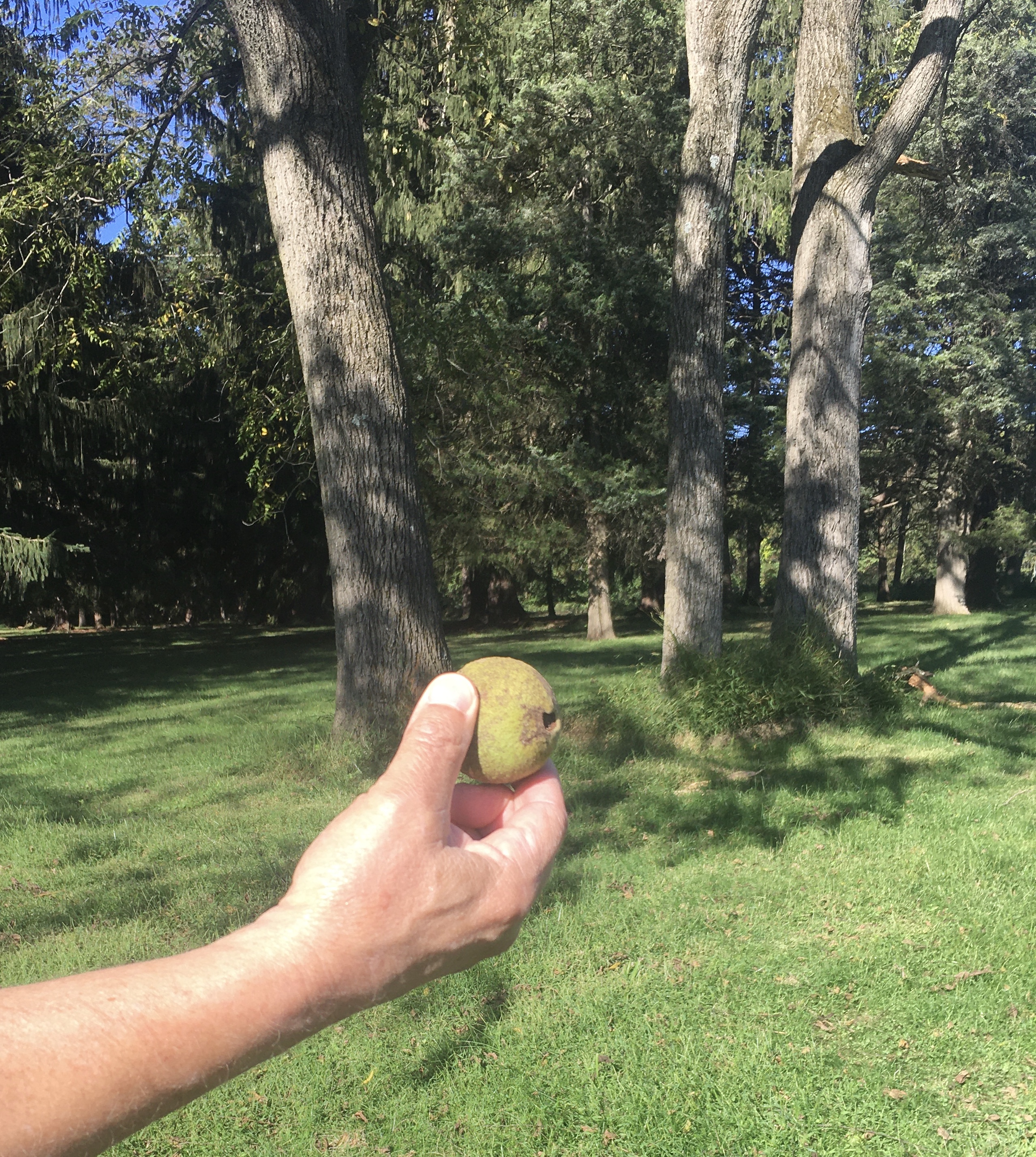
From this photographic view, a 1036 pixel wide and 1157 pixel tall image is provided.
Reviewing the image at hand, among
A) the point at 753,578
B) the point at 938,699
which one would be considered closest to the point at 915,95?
the point at 938,699

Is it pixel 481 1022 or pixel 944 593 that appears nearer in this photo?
pixel 481 1022

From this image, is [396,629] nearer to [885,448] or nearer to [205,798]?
[205,798]

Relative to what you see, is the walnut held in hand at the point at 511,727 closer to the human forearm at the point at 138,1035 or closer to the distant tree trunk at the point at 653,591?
the human forearm at the point at 138,1035

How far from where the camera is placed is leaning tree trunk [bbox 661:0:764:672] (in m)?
8.81

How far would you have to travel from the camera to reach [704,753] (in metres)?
7.80

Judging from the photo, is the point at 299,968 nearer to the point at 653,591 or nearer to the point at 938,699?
the point at 938,699

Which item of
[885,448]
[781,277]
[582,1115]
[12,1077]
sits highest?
[781,277]

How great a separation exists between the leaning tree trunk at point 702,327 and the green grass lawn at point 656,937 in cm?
145

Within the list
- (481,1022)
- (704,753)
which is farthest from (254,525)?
(481,1022)

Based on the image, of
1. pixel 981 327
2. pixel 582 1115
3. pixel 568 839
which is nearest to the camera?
pixel 582 1115

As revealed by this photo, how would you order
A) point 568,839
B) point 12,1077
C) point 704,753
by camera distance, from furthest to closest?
1. point 704,753
2. point 568,839
3. point 12,1077

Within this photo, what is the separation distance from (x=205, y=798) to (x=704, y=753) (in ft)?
13.3

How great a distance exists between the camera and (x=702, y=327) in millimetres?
8938

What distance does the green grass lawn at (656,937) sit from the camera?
3160 millimetres
